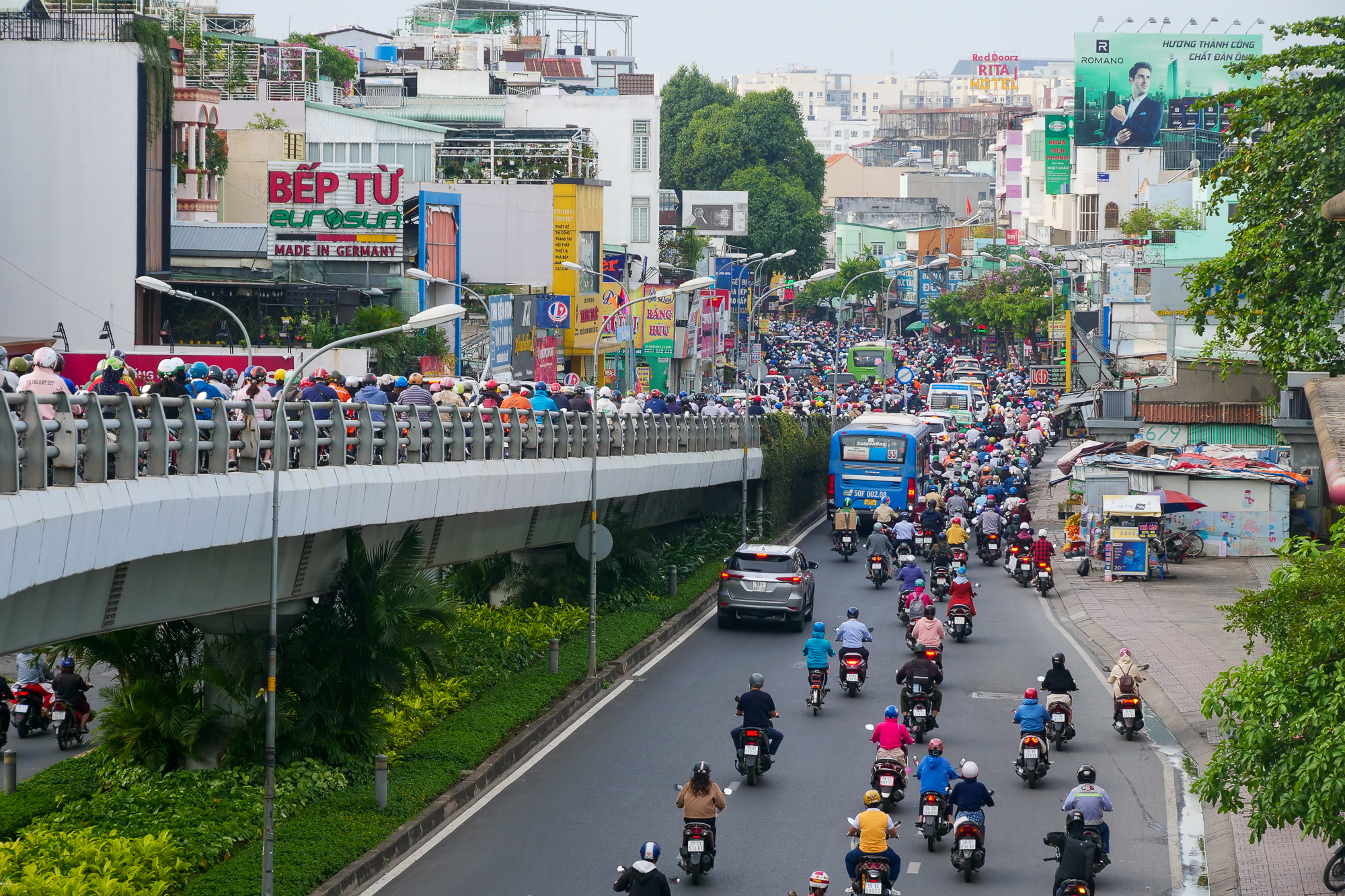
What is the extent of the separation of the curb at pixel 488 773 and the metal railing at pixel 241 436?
10.9 ft

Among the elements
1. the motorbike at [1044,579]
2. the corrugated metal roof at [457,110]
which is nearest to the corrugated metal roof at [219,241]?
the motorbike at [1044,579]

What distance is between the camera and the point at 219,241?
49812 mm

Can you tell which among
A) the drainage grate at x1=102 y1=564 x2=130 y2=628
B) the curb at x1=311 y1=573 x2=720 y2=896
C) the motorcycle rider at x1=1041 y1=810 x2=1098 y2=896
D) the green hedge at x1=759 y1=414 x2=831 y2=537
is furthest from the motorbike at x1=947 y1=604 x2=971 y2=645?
the drainage grate at x1=102 y1=564 x2=130 y2=628

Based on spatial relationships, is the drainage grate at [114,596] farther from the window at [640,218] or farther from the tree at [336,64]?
the window at [640,218]

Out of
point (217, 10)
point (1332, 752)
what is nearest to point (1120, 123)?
point (217, 10)

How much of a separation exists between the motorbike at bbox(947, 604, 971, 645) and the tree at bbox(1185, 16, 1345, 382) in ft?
24.3

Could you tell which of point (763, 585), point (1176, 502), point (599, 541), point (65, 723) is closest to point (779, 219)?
point (1176, 502)

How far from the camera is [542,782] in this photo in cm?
1841

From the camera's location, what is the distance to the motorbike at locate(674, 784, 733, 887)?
1478 cm

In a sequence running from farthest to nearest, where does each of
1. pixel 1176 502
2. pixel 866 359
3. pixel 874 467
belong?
pixel 866 359
pixel 874 467
pixel 1176 502

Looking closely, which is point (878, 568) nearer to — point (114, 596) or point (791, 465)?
point (791, 465)

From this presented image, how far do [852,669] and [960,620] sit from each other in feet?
16.2

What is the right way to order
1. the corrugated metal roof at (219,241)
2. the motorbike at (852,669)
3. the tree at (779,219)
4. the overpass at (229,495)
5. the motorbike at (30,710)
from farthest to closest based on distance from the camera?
the tree at (779,219), the corrugated metal roof at (219,241), the motorbike at (852,669), the motorbike at (30,710), the overpass at (229,495)

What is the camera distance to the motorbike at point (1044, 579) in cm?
3325
